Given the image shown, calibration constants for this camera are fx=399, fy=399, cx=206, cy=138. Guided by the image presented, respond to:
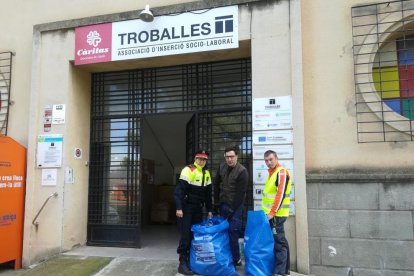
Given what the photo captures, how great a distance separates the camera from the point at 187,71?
294 inches

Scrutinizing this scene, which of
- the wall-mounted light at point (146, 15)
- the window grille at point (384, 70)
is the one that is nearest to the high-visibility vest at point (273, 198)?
the window grille at point (384, 70)

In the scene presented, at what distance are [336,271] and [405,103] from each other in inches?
108

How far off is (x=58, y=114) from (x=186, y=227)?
10.9ft

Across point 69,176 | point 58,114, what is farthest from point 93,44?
point 69,176

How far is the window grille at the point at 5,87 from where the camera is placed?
25.5 ft

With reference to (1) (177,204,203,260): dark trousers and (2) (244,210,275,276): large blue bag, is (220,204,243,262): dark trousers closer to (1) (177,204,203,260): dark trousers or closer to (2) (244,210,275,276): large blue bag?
(2) (244,210,275,276): large blue bag

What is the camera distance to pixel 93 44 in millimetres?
7211

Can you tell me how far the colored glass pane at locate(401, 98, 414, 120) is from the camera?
604 cm

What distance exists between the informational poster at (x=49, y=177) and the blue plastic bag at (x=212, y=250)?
3018 millimetres

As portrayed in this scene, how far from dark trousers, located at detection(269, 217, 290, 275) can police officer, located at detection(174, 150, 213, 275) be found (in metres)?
0.99

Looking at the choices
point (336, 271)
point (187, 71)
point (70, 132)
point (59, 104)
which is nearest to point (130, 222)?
point (70, 132)

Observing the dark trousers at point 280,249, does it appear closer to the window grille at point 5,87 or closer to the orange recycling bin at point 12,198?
the orange recycling bin at point 12,198

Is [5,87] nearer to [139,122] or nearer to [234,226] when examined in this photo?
[139,122]

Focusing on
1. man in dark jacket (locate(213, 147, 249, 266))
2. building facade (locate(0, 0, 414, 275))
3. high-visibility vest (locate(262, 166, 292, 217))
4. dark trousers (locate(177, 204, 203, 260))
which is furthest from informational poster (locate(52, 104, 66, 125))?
high-visibility vest (locate(262, 166, 292, 217))
